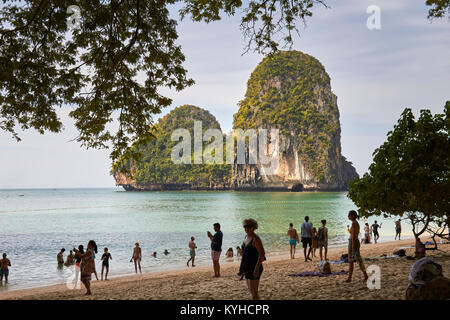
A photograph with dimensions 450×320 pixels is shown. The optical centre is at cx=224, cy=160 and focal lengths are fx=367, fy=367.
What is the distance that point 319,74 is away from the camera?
391ft

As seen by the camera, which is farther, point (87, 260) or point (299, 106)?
point (299, 106)

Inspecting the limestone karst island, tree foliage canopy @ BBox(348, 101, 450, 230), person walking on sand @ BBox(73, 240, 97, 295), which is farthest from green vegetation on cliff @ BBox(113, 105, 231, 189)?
person walking on sand @ BBox(73, 240, 97, 295)

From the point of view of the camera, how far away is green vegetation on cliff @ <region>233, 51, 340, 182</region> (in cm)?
11288

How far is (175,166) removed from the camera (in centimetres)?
14900

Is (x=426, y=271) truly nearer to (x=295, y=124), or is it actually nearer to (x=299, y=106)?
(x=295, y=124)

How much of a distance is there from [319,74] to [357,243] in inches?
4694

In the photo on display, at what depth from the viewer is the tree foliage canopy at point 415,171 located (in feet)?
29.2

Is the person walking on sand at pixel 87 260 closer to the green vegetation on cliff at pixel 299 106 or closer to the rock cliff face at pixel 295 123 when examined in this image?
the rock cliff face at pixel 295 123

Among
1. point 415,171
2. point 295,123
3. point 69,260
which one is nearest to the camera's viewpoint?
point 415,171

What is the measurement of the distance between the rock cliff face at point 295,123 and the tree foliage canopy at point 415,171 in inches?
3972

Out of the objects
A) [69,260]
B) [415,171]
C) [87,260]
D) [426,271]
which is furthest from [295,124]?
[426,271]

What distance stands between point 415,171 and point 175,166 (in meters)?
142

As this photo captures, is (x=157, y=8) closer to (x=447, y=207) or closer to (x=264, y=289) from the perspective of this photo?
(x=264, y=289)

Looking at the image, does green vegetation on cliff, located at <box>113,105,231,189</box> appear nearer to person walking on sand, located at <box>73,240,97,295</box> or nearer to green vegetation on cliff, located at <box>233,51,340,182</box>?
green vegetation on cliff, located at <box>233,51,340,182</box>
